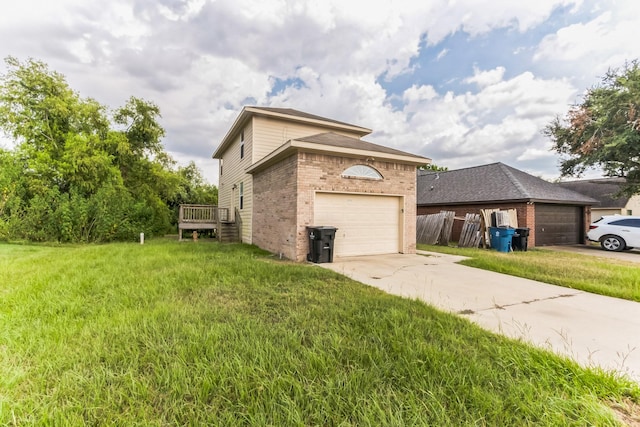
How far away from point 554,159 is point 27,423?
72.5ft

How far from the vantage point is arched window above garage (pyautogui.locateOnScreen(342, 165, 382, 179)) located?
314 inches

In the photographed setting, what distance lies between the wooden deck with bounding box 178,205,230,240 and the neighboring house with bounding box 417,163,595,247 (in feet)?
38.7

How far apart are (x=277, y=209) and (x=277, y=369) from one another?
6.56 metres

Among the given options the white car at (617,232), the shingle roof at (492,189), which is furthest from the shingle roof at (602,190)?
the white car at (617,232)

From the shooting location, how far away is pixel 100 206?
11.8 metres

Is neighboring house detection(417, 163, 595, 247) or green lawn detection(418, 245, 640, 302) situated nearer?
green lawn detection(418, 245, 640, 302)

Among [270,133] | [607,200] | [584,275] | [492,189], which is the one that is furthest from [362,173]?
[607,200]

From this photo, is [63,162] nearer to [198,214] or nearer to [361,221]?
[198,214]

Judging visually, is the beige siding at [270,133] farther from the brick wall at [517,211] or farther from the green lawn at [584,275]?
the brick wall at [517,211]

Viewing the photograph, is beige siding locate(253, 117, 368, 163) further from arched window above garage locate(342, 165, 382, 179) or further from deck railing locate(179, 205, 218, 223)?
deck railing locate(179, 205, 218, 223)

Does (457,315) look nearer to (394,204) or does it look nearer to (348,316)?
(348,316)

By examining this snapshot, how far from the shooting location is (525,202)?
1147 centimetres

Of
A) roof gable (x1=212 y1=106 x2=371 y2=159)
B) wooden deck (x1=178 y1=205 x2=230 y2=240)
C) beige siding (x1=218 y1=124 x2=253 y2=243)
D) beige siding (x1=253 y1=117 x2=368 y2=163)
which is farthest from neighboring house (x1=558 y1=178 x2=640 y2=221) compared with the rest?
wooden deck (x1=178 y1=205 x2=230 y2=240)

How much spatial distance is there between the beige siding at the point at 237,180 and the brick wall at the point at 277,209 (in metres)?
1.07
